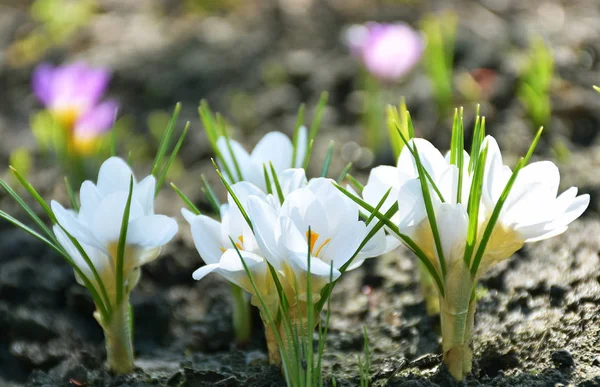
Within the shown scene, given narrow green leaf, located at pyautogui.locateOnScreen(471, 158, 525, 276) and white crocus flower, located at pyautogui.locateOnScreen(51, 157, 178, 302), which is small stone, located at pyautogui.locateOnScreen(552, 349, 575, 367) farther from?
white crocus flower, located at pyautogui.locateOnScreen(51, 157, 178, 302)

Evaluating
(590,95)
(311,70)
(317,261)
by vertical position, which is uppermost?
(311,70)

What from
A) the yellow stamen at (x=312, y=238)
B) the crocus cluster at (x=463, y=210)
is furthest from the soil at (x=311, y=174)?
the yellow stamen at (x=312, y=238)

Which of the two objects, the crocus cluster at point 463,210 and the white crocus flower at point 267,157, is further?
the white crocus flower at point 267,157

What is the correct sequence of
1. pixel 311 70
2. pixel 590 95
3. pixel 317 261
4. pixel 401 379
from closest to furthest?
pixel 317 261 < pixel 401 379 < pixel 590 95 < pixel 311 70

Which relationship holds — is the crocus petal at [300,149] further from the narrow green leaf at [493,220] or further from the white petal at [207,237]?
the narrow green leaf at [493,220]

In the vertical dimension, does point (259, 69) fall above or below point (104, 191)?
above

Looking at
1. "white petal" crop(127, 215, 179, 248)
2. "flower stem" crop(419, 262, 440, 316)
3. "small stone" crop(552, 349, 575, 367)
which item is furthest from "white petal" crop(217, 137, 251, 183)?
"small stone" crop(552, 349, 575, 367)

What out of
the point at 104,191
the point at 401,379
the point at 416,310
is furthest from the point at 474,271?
the point at 104,191

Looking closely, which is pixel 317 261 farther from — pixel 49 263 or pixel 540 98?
pixel 540 98
